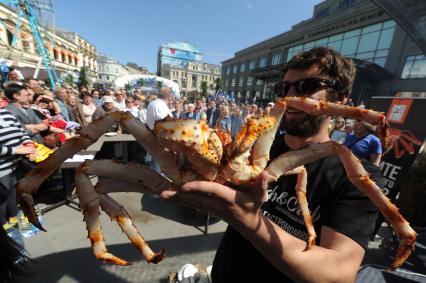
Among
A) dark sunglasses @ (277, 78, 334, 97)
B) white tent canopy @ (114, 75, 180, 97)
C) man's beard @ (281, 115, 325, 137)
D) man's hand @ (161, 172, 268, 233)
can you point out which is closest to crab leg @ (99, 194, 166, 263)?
man's hand @ (161, 172, 268, 233)

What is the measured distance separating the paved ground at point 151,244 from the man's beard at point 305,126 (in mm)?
1655

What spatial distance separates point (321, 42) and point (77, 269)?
34588mm

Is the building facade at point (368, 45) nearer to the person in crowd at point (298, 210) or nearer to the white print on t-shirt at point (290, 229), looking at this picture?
the person in crowd at point (298, 210)

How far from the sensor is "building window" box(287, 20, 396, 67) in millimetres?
20594

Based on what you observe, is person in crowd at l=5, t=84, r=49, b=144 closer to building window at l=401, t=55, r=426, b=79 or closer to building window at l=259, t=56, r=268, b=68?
building window at l=401, t=55, r=426, b=79

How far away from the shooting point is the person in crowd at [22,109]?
13.1ft

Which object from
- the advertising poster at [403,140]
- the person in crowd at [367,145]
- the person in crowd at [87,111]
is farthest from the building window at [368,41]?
the person in crowd at [87,111]

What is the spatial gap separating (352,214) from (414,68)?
81.6 ft

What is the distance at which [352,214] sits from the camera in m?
1.19

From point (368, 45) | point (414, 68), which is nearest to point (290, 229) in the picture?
point (414, 68)

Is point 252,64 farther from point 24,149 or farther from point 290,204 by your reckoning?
point 290,204

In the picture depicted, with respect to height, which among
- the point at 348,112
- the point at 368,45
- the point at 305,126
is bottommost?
the point at 305,126

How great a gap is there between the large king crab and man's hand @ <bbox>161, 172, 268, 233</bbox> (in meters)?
0.11

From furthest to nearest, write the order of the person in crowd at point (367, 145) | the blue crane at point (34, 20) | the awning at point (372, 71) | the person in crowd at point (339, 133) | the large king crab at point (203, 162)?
1. the awning at point (372, 71)
2. the blue crane at point (34, 20)
3. the person in crowd at point (339, 133)
4. the person in crowd at point (367, 145)
5. the large king crab at point (203, 162)
